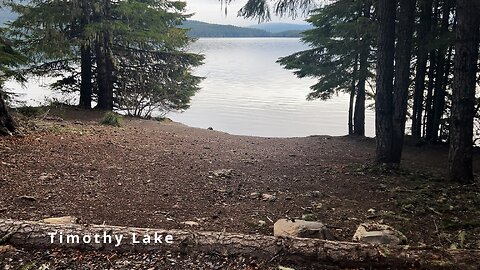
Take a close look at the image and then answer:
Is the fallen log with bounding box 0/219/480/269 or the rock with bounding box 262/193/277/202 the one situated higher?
the fallen log with bounding box 0/219/480/269

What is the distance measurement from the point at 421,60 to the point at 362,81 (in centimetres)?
322

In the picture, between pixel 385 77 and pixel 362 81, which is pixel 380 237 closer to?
pixel 385 77

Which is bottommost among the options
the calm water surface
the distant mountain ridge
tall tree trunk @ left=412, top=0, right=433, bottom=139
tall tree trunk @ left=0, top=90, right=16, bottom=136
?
the calm water surface

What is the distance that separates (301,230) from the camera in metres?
3.71

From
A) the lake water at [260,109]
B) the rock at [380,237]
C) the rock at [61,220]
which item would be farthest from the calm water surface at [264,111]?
the rock at [380,237]

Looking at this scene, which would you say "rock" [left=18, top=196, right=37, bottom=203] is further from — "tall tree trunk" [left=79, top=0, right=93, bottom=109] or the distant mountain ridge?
the distant mountain ridge

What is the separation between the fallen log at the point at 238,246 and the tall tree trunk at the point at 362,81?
10682mm

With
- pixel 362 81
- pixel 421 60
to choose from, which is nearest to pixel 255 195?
pixel 421 60

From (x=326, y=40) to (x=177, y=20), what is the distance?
6.79 m

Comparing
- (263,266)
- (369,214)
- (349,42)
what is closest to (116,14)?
(349,42)

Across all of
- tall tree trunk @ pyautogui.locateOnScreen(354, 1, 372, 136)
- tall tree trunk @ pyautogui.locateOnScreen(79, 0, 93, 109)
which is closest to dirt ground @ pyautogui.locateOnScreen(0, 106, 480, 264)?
tall tree trunk @ pyautogui.locateOnScreen(354, 1, 372, 136)

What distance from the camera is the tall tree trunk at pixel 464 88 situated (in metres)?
6.29

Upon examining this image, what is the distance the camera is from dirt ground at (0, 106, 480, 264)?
174 inches

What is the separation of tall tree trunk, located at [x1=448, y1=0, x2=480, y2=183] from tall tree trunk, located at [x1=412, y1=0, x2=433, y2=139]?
3.59 metres
